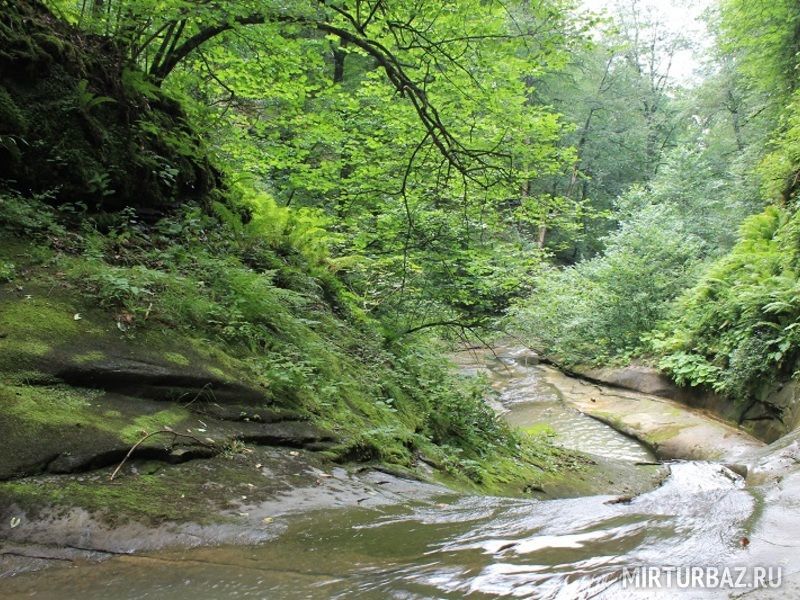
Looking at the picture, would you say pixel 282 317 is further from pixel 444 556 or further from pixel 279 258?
pixel 444 556

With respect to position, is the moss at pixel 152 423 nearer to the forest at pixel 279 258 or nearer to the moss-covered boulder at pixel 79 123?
the forest at pixel 279 258

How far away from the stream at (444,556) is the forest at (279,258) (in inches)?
17.1

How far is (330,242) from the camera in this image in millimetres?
9125

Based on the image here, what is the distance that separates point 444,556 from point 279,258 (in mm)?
5542

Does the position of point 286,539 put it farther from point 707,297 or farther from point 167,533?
point 707,297

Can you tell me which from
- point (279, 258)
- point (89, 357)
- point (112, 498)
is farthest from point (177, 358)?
point (279, 258)

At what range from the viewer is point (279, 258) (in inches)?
289

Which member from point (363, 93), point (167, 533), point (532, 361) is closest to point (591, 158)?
point (532, 361)

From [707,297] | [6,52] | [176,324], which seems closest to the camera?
[176,324]

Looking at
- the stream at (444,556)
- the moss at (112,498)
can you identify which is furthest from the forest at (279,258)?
the stream at (444,556)

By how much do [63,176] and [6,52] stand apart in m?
1.16

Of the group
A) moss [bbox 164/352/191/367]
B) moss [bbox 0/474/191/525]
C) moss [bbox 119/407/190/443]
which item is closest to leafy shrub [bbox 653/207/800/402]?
moss [bbox 164/352/191/367]

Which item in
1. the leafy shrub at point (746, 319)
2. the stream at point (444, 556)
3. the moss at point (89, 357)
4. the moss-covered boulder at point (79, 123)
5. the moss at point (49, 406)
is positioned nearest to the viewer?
the stream at point (444, 556)

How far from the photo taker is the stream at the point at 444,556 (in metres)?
2.05
